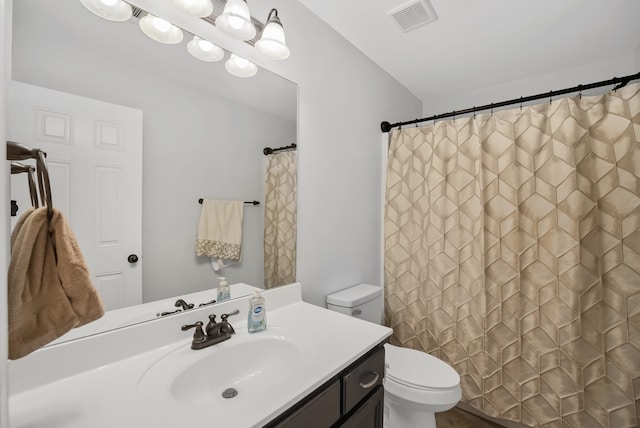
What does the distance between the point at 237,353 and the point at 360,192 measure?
1.28 m

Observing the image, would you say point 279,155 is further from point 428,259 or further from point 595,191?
point 595,191

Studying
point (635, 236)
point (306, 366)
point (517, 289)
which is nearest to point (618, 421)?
point (517, 289)

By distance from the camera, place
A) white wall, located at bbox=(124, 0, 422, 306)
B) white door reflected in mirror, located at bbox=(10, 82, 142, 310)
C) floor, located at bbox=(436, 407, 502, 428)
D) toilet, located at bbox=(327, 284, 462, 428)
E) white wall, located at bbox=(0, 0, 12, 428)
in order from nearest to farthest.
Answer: white wall, located at bbox=(0, 0, 12, 428), white door reflected in mirror, located at bbox=(10, 82, 142, 310), toilet, located at bbox=(327, 284, 462, 428), white wall, located at bbox=(124, 0, 422, 306), floor, located at bbox=(436, 407, 502, 428)

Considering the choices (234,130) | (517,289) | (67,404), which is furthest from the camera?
(517,289)

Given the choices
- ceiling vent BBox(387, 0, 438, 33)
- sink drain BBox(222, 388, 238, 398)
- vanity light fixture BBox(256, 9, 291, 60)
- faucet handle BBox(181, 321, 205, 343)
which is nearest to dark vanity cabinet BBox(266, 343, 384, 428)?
sink drain BBox(222, 388, 238, 398)

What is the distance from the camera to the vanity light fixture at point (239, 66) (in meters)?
1.18

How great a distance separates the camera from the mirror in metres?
0.78

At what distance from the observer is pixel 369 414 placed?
975mm

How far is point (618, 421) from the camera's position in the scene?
1.36 metres

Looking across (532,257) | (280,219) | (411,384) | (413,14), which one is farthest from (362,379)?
(413,14)

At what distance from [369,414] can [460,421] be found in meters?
1.26

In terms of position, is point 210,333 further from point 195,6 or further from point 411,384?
point 195,6

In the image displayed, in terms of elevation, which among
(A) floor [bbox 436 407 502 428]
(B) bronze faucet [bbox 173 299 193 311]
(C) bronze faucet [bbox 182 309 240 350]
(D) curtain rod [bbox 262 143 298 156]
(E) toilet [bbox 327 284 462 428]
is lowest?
(A) floor [bbox 436 407 502 428]

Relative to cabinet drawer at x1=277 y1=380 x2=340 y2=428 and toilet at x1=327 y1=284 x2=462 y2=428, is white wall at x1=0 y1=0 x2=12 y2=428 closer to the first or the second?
cabinet drawer at x1=277 y1=380 x2=340 y2=428
